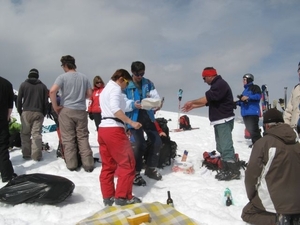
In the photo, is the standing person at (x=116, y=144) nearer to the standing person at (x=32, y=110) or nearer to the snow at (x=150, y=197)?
the snow at (x=150, y=197)

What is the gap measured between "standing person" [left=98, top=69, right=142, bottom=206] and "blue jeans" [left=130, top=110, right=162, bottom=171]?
97cm

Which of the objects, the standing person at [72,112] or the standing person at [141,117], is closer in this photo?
the standing person at [141,117]

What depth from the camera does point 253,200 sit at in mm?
3521

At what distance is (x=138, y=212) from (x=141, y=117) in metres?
2.47

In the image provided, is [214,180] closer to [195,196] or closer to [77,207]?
[195,196]

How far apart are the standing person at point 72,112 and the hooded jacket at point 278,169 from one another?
3.51 m

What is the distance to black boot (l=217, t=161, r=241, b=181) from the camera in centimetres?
534

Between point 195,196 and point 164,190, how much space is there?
0.60 m

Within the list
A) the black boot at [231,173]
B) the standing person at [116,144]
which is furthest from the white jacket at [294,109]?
the standing person at [116,144]

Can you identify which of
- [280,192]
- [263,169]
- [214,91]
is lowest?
[280,192]

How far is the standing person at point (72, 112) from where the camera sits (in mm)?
5648

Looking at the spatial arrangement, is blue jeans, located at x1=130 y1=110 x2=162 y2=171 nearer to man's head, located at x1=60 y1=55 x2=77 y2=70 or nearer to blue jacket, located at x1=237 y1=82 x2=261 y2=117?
man's head, located at x1=60 y1=55 x2=77 y2=70

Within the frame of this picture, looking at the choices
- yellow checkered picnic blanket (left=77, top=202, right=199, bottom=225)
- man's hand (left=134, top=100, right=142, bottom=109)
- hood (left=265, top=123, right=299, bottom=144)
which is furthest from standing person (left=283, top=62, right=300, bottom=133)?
yellow checkered picnic blanket (left=77, top=202, right=199, bottom=225)

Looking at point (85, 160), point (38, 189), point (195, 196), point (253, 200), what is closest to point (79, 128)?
point (85, 160)
